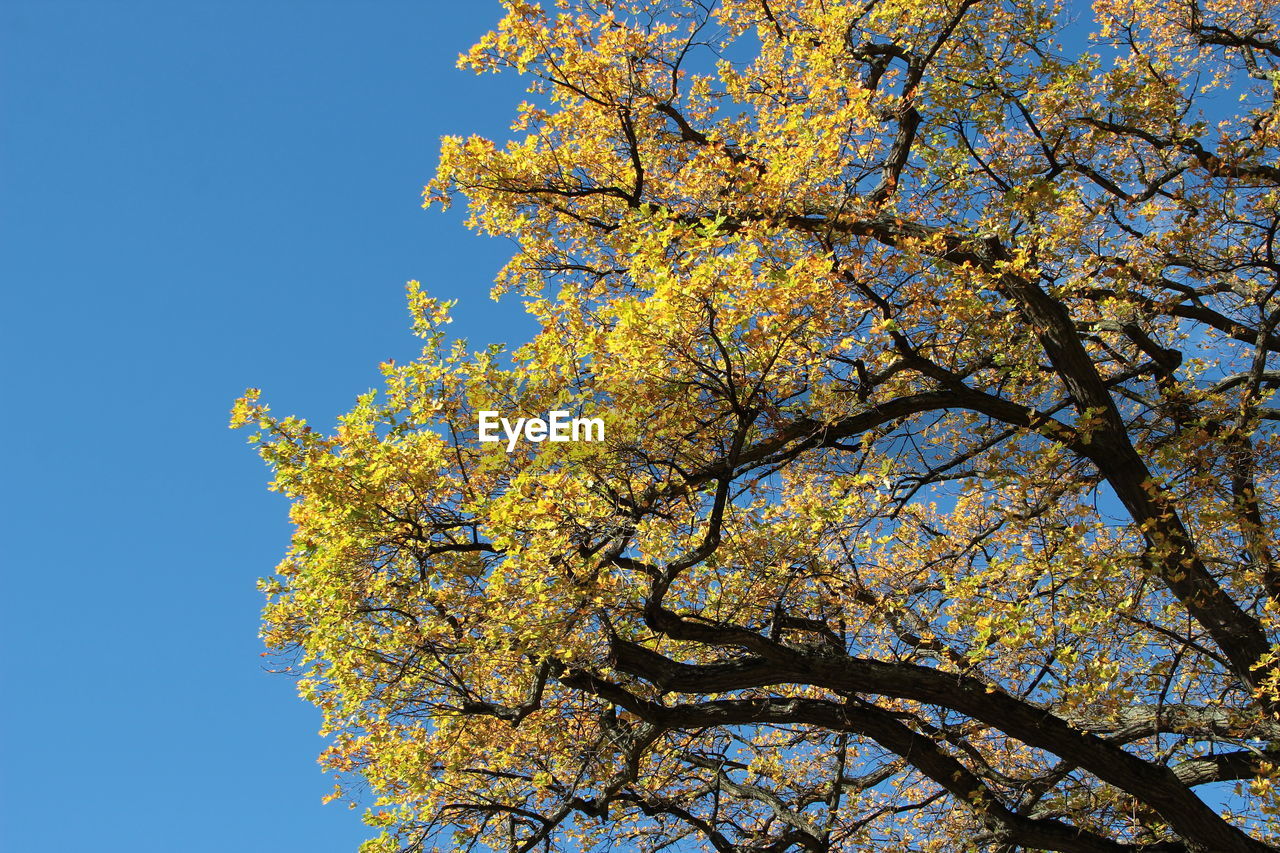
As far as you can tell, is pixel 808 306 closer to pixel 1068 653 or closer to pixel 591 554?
pixel 591 554

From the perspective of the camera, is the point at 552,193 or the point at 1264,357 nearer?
the point at 1264,357

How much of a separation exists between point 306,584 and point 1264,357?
25.1 ft

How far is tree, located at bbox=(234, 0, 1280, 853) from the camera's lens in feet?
20.7

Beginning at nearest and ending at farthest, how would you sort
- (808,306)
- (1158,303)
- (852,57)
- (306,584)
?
(808,306)
(306,584)
(1158,303)
(852,57)

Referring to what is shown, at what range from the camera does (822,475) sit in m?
9.37

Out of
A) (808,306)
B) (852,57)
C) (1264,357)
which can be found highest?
(852,57)

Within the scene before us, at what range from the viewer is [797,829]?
941cm

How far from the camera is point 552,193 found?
9141 millimetres

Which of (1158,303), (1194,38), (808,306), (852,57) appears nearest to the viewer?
(808,306)

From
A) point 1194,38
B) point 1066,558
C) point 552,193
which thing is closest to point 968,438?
point 1066,558

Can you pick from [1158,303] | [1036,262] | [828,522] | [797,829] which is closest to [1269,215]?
[1158,303]

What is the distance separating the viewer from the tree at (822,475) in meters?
6.32

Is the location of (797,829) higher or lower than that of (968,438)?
lower

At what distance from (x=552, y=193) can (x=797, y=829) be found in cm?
631
